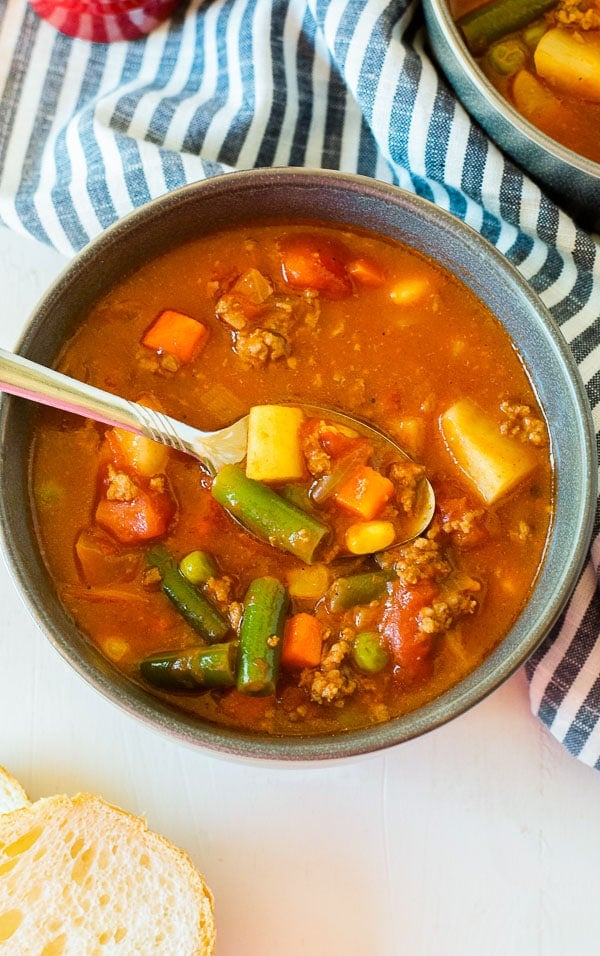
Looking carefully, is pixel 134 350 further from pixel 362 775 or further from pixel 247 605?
pixel 362 775

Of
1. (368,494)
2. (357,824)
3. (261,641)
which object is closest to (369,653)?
(261,641)

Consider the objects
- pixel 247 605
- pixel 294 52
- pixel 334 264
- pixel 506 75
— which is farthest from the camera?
pixel 294 52

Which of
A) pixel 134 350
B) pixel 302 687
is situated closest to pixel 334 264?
pixel 134 350

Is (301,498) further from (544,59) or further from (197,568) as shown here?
(544,59)

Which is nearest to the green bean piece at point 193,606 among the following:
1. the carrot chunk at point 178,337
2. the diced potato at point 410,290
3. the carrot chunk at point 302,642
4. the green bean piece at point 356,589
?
the carrot chunk at point 302,642

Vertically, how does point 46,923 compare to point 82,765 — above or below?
below

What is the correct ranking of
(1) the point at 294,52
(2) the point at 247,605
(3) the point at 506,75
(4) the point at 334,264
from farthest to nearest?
(1) the point at 294,52
(3) the point at 506,75
(4) the point at 334,264
(2) the point at 247,605
